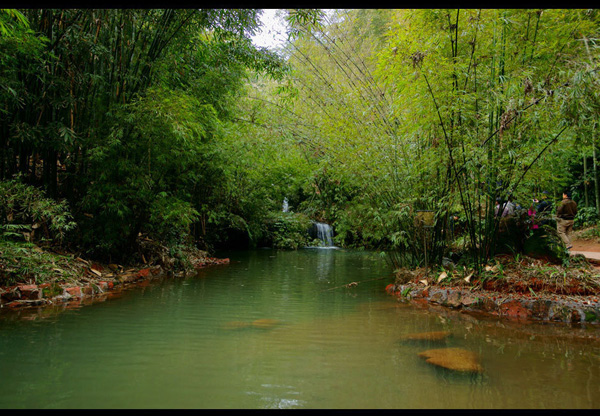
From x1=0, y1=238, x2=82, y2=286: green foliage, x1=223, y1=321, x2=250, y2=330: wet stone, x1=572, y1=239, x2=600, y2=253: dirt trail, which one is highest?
x1=572, y1=239, x2=600, y2=253: dirt trail

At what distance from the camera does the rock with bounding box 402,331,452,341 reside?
10.2ft

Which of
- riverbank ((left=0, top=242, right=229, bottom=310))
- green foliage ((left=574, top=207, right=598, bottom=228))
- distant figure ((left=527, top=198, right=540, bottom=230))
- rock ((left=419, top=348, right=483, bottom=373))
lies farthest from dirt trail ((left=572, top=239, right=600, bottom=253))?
riverbank ((left=0, top=242, right=229, bottom=310))

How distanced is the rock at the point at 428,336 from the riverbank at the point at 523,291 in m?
1.10

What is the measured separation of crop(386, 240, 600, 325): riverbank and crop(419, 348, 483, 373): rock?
1.54 metres

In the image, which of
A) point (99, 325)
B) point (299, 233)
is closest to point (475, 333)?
point (99, 325)

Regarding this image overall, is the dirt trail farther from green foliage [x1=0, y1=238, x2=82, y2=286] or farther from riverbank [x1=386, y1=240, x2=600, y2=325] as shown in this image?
green foliage [x1=0, y1=238, x2=82, y2=286]

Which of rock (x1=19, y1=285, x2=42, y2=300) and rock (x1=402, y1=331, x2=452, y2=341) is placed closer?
rock (x1=402, y1=331, x2=452, y2=341)

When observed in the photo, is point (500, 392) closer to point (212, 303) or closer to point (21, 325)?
point (212, 303)

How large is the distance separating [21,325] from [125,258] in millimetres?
2987

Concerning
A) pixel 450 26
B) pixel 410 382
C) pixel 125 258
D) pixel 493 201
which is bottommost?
pixel 410 382

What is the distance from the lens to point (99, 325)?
127 inches

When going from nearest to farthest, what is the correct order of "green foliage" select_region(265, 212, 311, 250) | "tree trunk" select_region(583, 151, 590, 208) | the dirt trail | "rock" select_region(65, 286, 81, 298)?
"rock" select_region(65, 286, 81, 298) < the dirt trail < "tree trunk" select_region(583, 151, 590, 208) < "green foliage" select_region(265, 212, 311, 250)

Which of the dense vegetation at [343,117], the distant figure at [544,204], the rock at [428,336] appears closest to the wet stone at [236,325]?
the rock at [428,336]

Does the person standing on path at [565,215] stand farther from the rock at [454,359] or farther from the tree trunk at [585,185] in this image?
the rock at [454,359]
